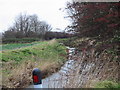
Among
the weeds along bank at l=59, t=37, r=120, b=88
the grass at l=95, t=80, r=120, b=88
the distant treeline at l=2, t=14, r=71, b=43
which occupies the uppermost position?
the distant treeline at l=2, t=14, r=71, b=43

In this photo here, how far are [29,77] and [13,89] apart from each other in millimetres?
800

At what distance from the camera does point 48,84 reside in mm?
4820

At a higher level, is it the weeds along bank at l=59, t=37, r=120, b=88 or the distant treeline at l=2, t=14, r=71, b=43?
the distant treeline at l=2, t=14, r=71, b=43

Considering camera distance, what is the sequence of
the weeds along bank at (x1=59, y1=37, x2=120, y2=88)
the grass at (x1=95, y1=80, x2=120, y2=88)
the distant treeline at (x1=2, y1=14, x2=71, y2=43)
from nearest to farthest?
the grass at (x1=95, y1=80, x2=120, y2=88) < the weeds along bank at (x1=59, y1=37, x2=120, y2=88) < the distant treeline at (x1=2, y1=14, x2=71, y2=43)

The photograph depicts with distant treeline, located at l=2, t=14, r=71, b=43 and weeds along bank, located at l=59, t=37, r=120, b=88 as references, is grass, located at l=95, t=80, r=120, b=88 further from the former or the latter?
distant treeline, located at l=2, t=14, r=71, b=43

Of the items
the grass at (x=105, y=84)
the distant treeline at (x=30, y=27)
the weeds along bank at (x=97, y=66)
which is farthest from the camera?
the distant treeline at (x=30, y=27)

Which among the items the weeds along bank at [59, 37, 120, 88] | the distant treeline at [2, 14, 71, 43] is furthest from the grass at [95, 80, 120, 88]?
the distant treeline at [2, 14, 71, 43]

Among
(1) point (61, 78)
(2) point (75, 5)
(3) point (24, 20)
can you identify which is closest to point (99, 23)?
(2) point (75, 5)

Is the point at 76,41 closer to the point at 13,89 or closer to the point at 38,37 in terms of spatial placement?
the point at 13,89

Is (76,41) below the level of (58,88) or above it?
above

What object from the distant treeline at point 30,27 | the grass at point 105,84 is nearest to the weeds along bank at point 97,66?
the grass at point 105,84

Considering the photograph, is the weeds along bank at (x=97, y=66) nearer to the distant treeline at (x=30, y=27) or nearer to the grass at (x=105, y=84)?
the grass at (x=105, y=84)

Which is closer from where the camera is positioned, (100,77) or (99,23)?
(100,77)

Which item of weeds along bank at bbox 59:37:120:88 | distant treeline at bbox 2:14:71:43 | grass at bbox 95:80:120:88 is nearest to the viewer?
grass at bbox 95:80:120:88
